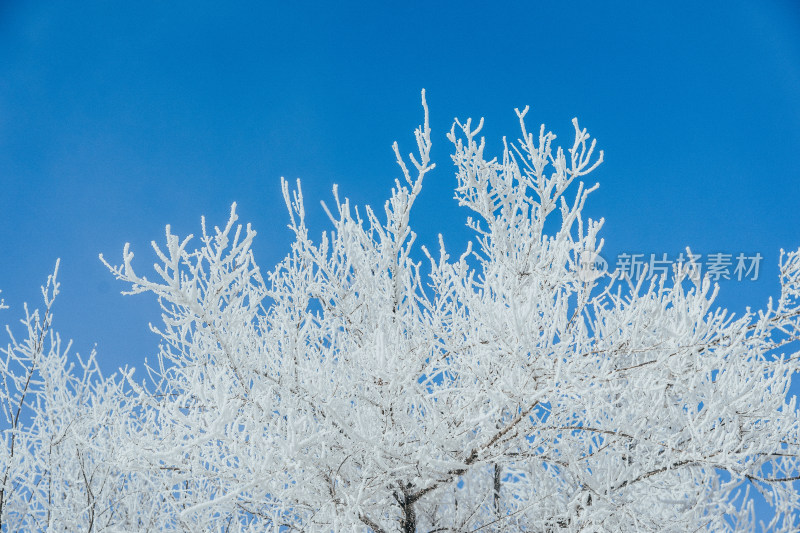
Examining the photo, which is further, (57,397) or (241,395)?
(57,397)

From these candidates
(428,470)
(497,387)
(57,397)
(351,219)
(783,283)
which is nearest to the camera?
(497,387)

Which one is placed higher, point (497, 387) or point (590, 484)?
point (497, 387)

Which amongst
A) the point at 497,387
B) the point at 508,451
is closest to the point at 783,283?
the point at 508,451

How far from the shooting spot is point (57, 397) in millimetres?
5156

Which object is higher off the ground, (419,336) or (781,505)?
(419,336)

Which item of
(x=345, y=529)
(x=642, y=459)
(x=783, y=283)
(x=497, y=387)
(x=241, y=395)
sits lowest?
(x=345, y=529)

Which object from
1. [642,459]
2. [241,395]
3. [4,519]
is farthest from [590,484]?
[4,519]

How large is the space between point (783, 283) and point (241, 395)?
4199mm

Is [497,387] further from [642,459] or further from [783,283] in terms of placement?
[783,283]

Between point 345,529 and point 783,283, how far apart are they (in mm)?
3835

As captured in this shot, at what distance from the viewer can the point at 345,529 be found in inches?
111

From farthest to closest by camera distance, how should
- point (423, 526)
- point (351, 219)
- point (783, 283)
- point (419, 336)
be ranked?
point (423, 526), point (783, 283), point (351, 219), point (419, 336)

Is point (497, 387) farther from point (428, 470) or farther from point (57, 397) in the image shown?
point (57, 397)

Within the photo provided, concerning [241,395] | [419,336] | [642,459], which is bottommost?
[642,459]
